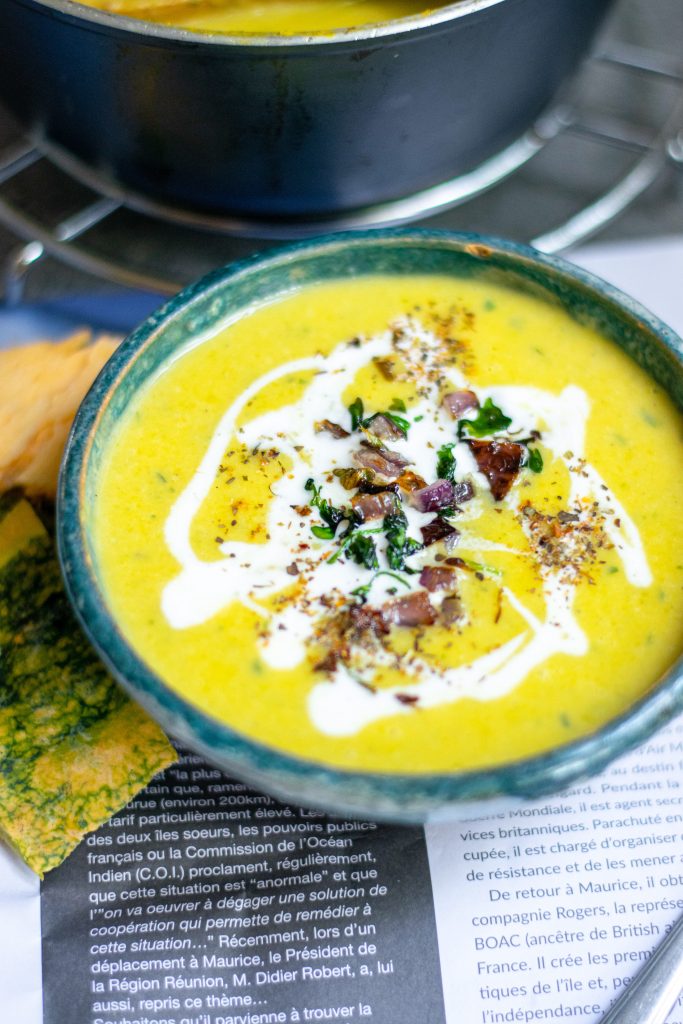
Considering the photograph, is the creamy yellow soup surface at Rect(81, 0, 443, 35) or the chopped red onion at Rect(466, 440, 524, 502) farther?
the creamy yellow soup surface at Rect(81, 0, 443, 35)

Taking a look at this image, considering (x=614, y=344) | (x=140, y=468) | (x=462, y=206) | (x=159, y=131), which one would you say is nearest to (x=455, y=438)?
(x=614, y=344)

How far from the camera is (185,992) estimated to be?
1.21 meters

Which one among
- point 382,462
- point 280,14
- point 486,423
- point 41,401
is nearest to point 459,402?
point 486,423

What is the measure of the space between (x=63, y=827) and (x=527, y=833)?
526 millimetres

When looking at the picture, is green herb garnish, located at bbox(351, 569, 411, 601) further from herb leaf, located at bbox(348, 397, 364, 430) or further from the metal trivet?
Answer: the metal trivet

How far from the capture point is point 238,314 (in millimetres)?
1446

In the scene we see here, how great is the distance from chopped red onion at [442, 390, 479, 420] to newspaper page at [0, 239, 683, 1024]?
443 mm

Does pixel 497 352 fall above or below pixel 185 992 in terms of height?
above

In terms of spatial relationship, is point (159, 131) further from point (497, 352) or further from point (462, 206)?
point (462, 206)

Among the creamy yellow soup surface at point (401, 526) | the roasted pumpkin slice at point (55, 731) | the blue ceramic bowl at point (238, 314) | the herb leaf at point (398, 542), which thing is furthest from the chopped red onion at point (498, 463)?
the roasted pumpkin slice at point (55, 731)

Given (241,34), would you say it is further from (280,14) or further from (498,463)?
(498,463)

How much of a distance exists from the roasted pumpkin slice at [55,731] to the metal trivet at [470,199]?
2.07ft

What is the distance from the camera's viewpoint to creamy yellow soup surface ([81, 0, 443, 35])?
1.69m

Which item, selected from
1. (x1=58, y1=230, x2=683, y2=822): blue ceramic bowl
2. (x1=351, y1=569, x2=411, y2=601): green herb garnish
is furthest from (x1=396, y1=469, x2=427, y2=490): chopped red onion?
(x1=58, y1=230, x2=683, y2=822): blue ceramic bowl
